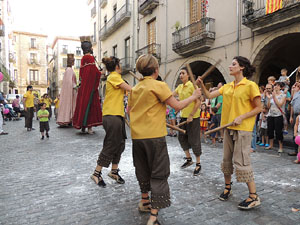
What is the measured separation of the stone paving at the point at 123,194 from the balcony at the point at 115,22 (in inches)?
626

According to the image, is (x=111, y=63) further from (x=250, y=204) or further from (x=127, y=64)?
(x=127, y=64)

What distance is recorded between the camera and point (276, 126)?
624 cm

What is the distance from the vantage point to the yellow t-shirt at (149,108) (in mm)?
2438

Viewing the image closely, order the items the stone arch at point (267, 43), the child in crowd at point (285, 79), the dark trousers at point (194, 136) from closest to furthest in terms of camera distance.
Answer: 1. the dark trousers at point (194, 136)
2. the child in crowd at point (285, 79)
3. the stone arch at point (267, 43)

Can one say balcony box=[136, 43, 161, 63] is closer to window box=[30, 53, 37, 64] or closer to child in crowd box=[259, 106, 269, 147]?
child in crowd box=[259, 106, 269, 147]

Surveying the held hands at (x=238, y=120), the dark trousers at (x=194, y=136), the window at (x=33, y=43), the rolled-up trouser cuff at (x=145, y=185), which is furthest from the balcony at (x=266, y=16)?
the window at (x=33, y=43)

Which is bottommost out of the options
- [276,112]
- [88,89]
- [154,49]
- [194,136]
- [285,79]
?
[194,136]

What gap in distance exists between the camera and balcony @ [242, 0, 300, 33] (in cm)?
794

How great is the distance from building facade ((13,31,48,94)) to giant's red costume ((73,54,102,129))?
45.1m

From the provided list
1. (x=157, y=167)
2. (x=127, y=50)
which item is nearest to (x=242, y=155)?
(x=157, y=167)

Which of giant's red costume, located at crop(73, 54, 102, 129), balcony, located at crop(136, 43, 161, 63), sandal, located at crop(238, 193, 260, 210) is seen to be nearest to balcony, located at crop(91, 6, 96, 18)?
balcony, located at crop(136, 43, 161, 63)

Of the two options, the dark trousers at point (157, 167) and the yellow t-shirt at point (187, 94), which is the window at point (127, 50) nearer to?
the yellow t-shirt at point (187, 94)

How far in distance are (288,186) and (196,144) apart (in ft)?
4.79

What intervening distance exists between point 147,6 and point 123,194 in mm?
14569
